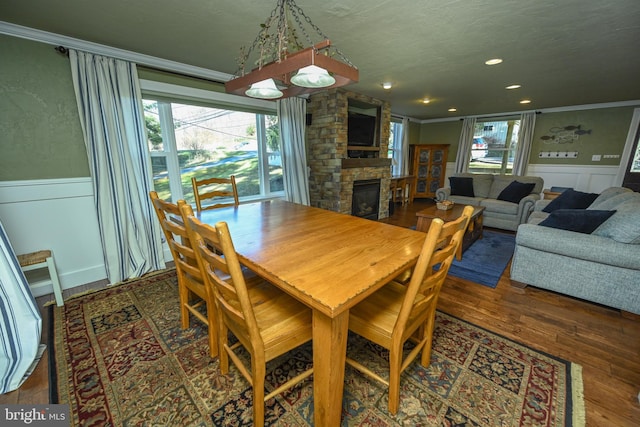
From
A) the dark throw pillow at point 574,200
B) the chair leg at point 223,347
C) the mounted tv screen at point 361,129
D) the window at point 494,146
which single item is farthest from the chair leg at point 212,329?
the window at point 494,146

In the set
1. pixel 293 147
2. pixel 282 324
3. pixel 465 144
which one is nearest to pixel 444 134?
pixel 465 144

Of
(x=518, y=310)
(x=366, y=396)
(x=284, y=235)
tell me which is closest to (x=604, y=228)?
(x=518, y=310)

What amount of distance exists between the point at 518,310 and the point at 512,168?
5.20 m

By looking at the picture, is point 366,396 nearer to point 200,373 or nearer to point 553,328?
point 200,373

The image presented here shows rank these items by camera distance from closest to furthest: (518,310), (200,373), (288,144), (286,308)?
(286,308) → (200,373) → (518,310) → (288,144)

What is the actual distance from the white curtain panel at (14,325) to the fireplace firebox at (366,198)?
3.66m

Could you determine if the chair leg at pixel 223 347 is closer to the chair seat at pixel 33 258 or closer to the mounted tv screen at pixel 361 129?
the chair seat at pixel 33 258

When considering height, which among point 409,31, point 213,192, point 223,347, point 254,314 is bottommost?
point 223,347

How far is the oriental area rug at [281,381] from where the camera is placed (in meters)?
1.15

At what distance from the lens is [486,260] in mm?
2891

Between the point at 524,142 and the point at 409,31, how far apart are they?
521 centimetres

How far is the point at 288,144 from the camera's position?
11.8ft

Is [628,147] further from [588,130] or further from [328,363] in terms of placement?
[328,363]

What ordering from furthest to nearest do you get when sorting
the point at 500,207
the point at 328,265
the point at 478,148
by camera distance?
the point at 478,148 → the point at 500,207 → the point at 328,265
